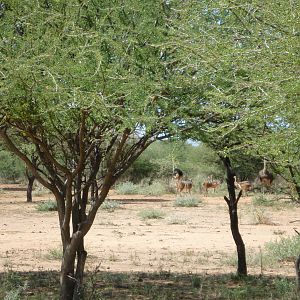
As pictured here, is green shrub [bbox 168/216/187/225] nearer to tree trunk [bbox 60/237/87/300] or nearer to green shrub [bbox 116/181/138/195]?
tree trunk [bbox 60/237/87/300]

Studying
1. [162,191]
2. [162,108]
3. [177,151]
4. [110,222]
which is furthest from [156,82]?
[162,191]

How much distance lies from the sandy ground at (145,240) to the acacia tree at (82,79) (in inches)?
63.2

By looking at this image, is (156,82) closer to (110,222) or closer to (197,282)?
(197,282)

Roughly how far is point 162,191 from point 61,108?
39.2m

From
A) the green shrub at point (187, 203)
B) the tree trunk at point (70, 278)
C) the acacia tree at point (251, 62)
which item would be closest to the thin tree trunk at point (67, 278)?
the tree trunk at point (70, 278)

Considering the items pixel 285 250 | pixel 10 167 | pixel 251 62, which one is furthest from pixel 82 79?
pixel 10 167

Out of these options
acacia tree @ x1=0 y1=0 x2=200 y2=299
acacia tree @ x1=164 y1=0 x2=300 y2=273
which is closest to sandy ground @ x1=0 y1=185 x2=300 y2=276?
acacia tree @ x1=0 y1=0 x2=200 y2=299

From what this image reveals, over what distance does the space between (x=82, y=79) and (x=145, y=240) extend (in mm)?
11877

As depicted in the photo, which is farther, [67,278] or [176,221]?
[176,221]

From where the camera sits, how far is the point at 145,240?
1780cm

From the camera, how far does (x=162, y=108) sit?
670 centimetres

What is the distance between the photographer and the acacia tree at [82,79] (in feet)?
20.6

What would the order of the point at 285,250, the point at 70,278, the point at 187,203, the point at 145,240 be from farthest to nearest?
the point at 187,203 < the point at 145,240 < the point at 285,250 < the point at 70,278

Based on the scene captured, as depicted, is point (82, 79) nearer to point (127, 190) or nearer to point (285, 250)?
point (285, 250)
